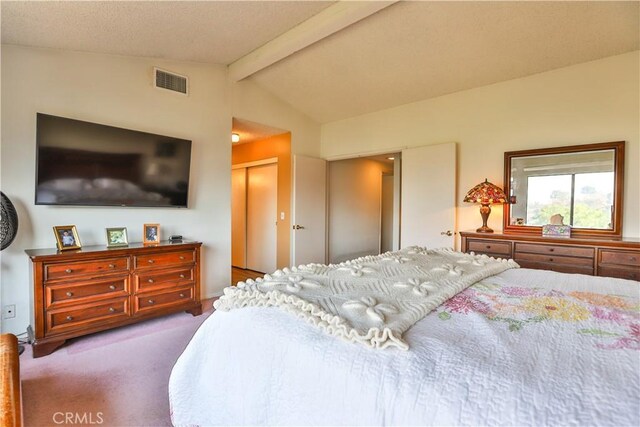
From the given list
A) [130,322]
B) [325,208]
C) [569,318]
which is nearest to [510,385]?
[569,318]

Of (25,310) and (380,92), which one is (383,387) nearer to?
(25,310)

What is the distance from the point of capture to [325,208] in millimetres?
5164

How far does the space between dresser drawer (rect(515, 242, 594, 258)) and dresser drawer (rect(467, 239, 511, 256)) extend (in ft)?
0.32

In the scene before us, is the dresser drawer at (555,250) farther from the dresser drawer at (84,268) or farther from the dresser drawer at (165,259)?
the dresser drawer at (84,268)

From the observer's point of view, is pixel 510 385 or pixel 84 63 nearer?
pixel 510 385

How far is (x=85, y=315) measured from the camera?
2.55 meters

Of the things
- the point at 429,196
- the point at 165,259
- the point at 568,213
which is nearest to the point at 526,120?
the point at 568,213

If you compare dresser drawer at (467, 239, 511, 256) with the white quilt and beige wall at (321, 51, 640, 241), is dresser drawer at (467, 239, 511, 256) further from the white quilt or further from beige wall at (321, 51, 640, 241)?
the white quilt

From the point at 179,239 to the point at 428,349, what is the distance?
310cm

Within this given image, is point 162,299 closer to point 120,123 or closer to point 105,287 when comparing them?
point 105,287

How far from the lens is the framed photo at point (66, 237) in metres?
2.57

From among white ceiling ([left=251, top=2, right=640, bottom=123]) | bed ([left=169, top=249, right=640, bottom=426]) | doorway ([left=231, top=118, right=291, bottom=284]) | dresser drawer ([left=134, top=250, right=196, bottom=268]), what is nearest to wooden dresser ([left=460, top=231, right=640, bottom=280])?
bed ([left=169, top=249, right=640, bottom=426])

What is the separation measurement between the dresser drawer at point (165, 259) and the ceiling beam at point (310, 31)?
2.23 metres
